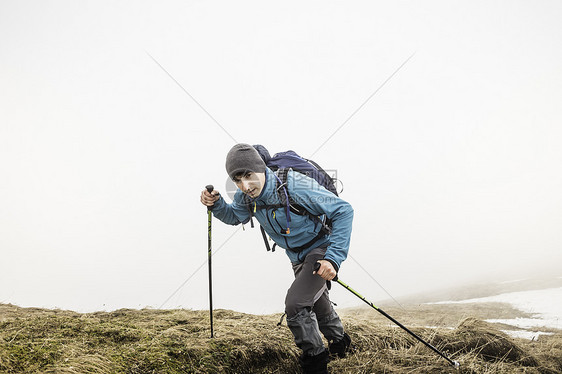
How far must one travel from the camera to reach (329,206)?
4.42 metres

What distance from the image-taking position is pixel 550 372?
5.04 meters

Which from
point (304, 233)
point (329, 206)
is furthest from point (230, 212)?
point (329, 206)

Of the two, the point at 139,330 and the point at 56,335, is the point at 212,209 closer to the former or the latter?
the point at 139,330

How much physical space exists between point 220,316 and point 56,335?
3.13m

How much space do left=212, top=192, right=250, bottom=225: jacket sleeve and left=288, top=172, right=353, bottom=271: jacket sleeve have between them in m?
1.18

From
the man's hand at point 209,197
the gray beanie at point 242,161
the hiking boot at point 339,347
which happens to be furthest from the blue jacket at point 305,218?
the hiking boot at point 339,347

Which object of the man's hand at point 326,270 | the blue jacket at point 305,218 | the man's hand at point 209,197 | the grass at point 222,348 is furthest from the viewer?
the man's hand at point 209,197

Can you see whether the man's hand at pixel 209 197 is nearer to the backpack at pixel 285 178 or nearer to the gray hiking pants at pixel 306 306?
the backpack at pixel 285 178

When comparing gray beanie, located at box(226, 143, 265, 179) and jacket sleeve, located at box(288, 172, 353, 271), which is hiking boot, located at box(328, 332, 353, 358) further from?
gray beanie, located at box(226, 143, 265, 179)

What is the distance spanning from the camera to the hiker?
4.16 metres

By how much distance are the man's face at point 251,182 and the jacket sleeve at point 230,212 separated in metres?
0.72

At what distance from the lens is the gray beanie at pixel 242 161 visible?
4.52 metres

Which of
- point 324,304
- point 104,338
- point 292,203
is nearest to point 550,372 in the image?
point 324,304

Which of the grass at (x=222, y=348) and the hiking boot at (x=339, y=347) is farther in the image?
the hiking boot at (x=339, y=347)
